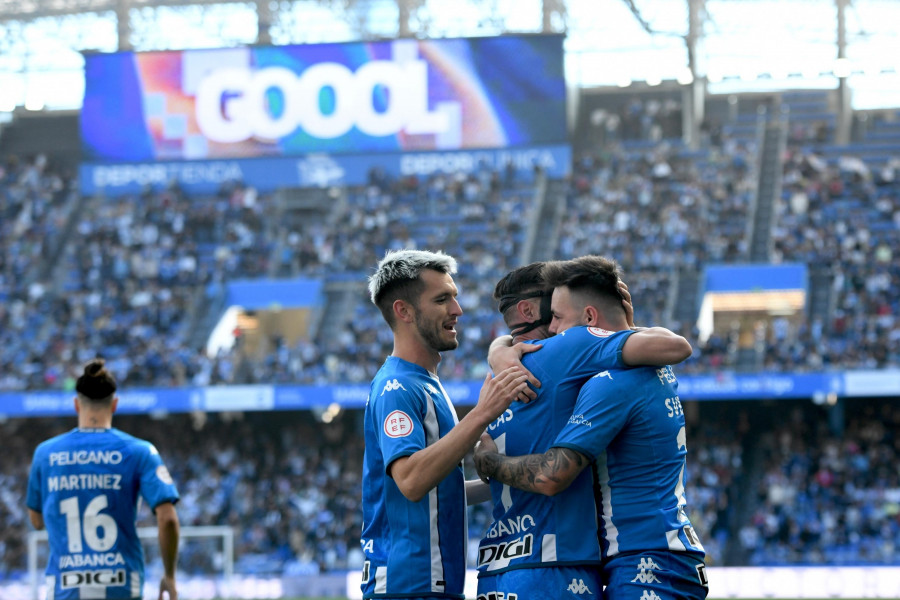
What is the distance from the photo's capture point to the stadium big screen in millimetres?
36688

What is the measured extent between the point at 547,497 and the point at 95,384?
120 inches

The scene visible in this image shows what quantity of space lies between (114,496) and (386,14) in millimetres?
37547

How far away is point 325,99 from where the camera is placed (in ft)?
124

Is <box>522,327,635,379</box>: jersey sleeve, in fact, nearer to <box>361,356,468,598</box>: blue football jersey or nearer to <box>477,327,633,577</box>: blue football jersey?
<box>477,327,633,577</box>: blue football jersey

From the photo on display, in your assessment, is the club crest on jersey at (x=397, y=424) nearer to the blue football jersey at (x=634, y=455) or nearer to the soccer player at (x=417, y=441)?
the soccer player at (x=417, y=441)

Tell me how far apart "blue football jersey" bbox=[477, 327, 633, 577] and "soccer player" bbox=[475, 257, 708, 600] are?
0.05 m

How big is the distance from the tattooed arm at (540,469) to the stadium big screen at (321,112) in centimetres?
3259

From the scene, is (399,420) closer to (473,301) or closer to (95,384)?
(95,384)

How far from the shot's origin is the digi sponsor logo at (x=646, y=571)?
4.23 m

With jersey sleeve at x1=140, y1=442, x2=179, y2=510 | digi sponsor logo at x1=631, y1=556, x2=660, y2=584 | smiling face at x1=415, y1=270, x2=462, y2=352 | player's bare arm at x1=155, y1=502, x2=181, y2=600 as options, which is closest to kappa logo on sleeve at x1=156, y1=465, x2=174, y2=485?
jersey sleeve at x1=140, y1=442, x2=179, y2=510

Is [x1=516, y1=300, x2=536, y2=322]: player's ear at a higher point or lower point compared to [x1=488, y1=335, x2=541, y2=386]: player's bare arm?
higher

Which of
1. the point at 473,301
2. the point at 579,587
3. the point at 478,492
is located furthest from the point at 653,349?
the point at 473,301

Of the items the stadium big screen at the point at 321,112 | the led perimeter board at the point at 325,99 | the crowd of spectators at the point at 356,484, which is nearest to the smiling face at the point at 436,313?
the crowd of spectators at the point at 356,484

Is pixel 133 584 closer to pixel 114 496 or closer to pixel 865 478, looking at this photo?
pixel 114 496
